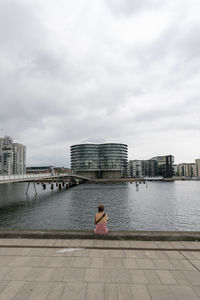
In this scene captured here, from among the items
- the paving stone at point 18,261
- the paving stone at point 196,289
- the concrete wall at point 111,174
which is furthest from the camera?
the concrete wall at point 111,174

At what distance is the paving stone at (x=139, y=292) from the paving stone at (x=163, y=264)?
3.98 ft

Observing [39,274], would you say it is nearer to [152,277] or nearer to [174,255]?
[152,277]

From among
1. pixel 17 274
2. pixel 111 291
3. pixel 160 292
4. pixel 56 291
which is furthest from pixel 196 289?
pixel 17 274

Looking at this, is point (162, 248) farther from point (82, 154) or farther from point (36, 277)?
point (82, 154)

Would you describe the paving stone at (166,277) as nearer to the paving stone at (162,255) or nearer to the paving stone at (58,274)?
the paving stone at (162,255)

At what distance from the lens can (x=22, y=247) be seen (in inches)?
285

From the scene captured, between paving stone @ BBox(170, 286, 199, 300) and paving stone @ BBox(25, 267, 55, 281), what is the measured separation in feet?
10.5

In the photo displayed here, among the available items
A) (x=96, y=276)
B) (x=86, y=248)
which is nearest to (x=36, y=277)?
(x=96, y=276)

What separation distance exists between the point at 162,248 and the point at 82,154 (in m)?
172

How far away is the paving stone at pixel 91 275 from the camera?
507 cm

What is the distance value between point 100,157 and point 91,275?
565 feet

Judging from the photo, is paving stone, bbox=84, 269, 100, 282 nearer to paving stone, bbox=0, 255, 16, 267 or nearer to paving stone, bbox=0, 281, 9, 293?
paving stone, bbox=0, 281, 9, 293

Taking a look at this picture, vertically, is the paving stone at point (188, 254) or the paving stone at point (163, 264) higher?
the paving stone at point (163, 264)

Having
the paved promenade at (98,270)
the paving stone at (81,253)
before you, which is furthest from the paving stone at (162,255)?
the paving stone at (81,253)
